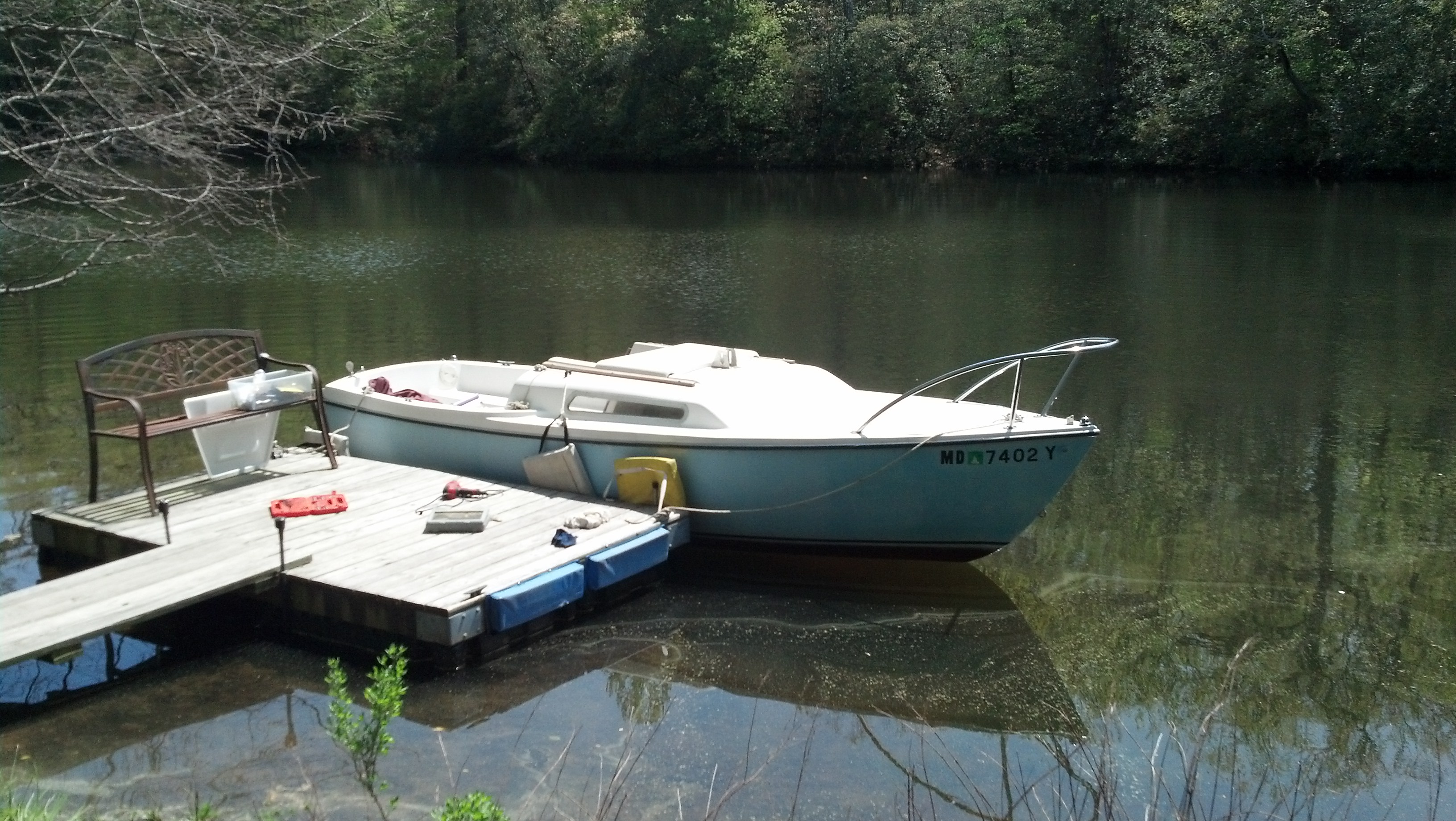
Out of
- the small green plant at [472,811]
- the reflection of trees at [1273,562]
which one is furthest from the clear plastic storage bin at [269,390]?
the small green plant at [472,811]

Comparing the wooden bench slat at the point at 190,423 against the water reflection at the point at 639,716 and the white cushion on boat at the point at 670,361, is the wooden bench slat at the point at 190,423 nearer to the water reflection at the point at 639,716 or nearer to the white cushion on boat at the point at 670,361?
the water reflection at the point at 639,716

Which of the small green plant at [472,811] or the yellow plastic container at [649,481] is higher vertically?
the small green plant at [472,811]

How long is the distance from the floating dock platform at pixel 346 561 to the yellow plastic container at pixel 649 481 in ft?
0.38

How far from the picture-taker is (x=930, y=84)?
1719 inches

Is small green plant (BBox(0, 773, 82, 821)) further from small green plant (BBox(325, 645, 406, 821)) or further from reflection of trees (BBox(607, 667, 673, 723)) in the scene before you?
reflection of trees (BBox(607, 667, 673, 723))

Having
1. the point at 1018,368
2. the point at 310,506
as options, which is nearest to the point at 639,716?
the point at 310,506

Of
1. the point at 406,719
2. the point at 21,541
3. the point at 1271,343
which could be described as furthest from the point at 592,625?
the point at 1271,343

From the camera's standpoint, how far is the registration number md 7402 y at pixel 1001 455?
28.0 feet

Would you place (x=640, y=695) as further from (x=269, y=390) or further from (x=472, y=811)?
(x=269, y=390)

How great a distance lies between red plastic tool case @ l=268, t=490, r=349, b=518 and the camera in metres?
8.94

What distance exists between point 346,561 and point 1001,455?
4.13 meters

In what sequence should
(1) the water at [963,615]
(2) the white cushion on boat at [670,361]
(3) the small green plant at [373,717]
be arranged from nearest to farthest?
(3) the small green plant at [373,717] < (1) the water at [963,615] < (2) the white cushion on boat at [670,361]

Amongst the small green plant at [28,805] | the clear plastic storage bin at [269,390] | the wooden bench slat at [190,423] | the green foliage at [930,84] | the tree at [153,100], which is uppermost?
the green foliage at [930,84]

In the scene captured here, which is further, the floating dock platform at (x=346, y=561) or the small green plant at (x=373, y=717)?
the floating dock platform at (x=346, y=561)
